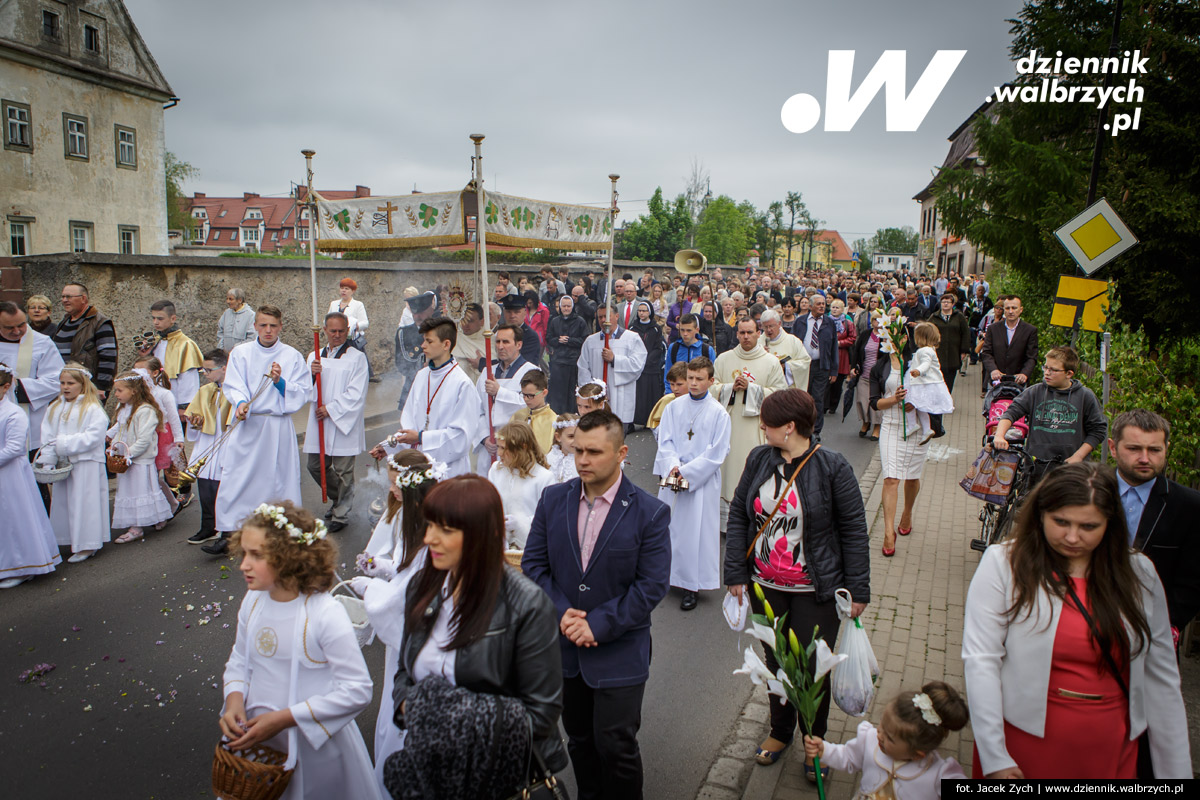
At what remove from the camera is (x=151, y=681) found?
466cm

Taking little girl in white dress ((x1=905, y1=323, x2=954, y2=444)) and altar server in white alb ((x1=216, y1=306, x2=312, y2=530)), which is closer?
little girl in white dress ((x1=905, y1=323, x2=954, y2=444))

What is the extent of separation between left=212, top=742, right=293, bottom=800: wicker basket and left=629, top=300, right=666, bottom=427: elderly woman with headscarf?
974 centimetres

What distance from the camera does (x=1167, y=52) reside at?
1064 centimetres

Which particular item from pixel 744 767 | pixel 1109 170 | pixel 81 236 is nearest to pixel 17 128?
pixel 81 236

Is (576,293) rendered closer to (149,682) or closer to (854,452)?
(854,452)

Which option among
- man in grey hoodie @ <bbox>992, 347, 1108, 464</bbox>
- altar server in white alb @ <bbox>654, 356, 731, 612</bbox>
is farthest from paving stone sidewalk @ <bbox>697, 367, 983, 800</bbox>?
man in grey hoodie @ <bbox>992, 347, 1108, 464</bbox>

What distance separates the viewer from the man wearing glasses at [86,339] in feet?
26.9

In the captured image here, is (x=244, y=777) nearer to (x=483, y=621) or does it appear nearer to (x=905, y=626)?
(x=483, y=621)

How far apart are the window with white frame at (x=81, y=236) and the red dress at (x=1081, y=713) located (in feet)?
110

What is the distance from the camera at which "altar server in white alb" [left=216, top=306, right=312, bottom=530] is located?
6.88 meters

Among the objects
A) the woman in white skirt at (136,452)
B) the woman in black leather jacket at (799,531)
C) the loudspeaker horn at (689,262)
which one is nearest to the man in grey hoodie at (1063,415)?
the woman in black leather jacket at (799,531)

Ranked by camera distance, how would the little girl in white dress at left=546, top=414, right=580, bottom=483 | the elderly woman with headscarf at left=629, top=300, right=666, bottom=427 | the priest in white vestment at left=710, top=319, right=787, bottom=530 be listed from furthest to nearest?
1. the elderly woman with headscarf at left=629, top=300, right=666, bottom=427
2. the priest in white vestment at left=710, top=319, right=787, bottom=530
3. the little girl in white dress at left=546, top=414, right=580, bottom=483

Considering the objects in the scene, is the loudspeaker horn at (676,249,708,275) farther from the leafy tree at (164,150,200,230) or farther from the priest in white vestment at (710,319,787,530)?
the leafy tree at (164,150,200,230)

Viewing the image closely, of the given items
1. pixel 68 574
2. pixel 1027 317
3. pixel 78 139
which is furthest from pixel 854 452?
pixel 78 139
